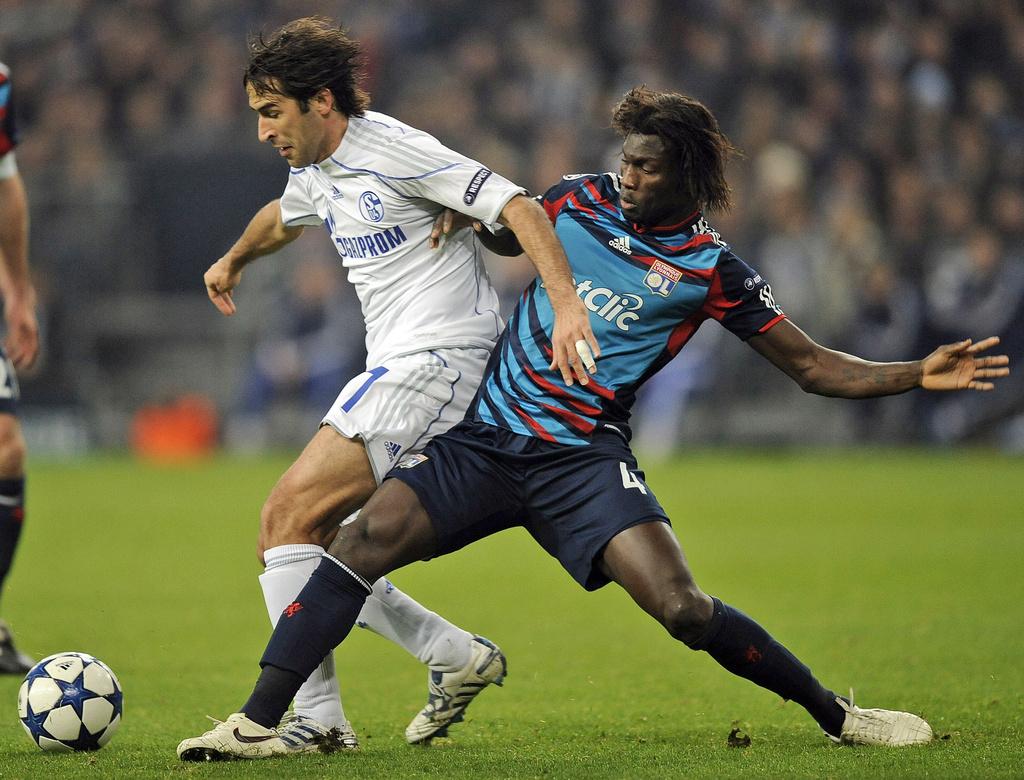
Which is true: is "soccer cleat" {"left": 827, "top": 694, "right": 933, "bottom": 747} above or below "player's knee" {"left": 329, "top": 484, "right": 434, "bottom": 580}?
below

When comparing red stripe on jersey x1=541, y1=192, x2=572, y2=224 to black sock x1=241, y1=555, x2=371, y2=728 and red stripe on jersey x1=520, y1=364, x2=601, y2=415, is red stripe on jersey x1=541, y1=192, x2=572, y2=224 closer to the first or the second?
red stripe on jersey x1=520, y1=364, x2=601, y2=415

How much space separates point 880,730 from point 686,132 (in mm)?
1917

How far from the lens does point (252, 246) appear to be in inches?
214

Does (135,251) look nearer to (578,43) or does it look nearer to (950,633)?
(578,43)

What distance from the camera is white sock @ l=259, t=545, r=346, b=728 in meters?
4.70

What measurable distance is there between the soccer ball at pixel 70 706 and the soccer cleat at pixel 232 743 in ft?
1.41

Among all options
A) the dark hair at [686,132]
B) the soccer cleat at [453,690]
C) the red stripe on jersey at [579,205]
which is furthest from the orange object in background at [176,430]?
the dark hair at [686,132]

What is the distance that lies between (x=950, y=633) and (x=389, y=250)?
3519 mm

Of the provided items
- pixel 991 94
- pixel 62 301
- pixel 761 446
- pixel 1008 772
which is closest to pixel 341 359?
pixel 62 301

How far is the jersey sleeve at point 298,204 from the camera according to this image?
5.16 meters

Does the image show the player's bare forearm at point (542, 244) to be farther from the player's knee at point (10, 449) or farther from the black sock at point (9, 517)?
the black sock at point (9, 517)

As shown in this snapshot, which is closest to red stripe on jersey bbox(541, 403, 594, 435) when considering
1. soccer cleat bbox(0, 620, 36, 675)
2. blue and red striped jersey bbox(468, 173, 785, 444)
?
blue and red striped jersey bbox(468, 173, 785, 444)

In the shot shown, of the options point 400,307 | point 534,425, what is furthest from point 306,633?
point 400,307

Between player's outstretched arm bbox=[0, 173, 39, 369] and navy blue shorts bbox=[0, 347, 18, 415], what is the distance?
0.29m
